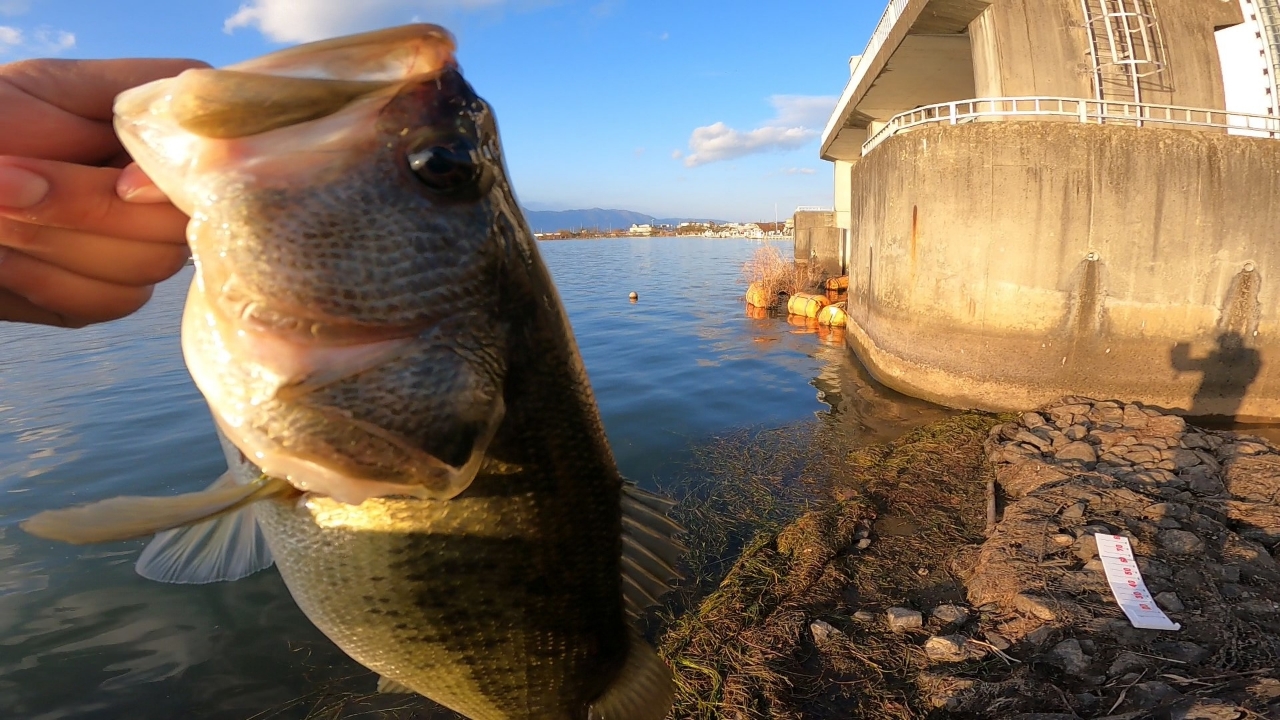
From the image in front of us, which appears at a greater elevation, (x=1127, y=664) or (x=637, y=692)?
(x=637, y=692)

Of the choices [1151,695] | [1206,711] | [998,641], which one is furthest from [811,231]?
[1206,711]

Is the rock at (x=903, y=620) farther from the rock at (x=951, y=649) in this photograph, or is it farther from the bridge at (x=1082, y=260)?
the bridge at (x=1082, y=260)

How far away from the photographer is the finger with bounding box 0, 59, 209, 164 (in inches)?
53.8

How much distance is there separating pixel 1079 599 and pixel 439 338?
5269 mm

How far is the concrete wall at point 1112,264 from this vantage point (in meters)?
8.80

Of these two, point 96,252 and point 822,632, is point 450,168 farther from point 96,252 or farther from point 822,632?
point 822,632

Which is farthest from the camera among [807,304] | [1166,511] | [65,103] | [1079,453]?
[807,304]

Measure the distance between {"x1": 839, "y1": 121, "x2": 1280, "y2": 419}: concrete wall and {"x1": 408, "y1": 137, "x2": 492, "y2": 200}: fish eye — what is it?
33.9 feet

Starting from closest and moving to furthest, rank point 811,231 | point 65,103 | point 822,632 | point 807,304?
point 65,103
point 822,632
point 807,304
point 811,231

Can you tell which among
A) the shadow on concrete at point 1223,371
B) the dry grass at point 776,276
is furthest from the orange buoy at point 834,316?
the shadow on concrete at point 1223,371

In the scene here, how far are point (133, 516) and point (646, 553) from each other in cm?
122

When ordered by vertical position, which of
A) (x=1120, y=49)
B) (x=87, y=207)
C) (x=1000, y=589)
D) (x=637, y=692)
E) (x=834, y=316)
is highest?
(x=1120, y=49)

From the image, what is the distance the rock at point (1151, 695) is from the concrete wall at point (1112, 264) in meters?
6.89

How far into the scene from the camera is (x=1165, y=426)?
756 centimetres
